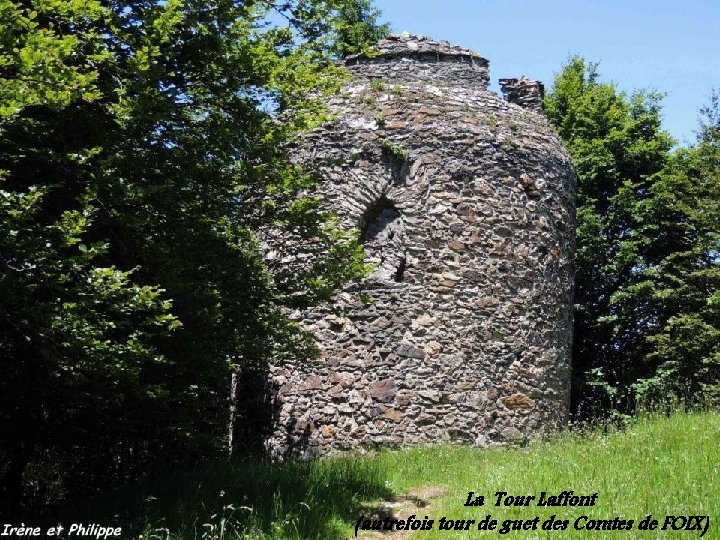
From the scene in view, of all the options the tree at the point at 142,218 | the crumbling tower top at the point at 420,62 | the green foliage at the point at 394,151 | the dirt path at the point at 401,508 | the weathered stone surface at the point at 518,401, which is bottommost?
the dirt path at the point at 401,508

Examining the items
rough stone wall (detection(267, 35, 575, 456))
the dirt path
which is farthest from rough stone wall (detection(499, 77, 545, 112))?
the dirt path

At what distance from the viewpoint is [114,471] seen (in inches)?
334

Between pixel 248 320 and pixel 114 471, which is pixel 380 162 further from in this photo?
pixel 114 471

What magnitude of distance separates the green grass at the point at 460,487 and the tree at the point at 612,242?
7.18 meters

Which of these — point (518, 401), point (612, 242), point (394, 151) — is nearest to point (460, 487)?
point (518, 401)

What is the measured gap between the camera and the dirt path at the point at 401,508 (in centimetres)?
597

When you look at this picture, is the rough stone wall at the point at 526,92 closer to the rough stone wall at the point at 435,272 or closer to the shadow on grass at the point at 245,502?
the rough stone wall at the point at 435,272

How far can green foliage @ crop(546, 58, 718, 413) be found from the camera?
1396cm

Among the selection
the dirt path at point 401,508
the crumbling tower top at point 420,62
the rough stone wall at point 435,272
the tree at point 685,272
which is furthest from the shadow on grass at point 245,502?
the tree at point 685,272

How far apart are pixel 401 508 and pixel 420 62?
708cm

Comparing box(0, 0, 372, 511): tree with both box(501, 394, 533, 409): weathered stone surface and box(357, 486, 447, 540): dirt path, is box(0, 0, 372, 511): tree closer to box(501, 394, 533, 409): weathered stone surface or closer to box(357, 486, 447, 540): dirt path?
box(357, 486, 447, 540): dirt path

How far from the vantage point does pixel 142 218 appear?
18.4ft

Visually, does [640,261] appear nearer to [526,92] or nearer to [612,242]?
[612,242]

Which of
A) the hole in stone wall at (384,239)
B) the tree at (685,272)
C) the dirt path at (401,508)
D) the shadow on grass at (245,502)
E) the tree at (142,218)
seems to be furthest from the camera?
the tree at (685,272)
